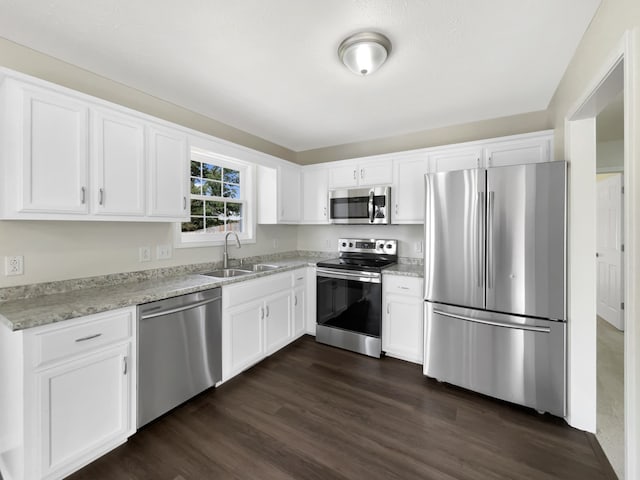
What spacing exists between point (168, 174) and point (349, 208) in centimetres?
201

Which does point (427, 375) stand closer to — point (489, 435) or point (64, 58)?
point (489, 435)

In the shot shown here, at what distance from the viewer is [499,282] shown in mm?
2207

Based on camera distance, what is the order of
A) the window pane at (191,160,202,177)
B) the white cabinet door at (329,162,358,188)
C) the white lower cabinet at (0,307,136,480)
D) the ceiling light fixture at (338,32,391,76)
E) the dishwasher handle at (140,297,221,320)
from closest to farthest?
the white lower cabinet at (0,307,136,480) → the ceiling light fixture at (338,32,391,76) → the dishwasher handle at (140,297,221,320) → the window pane at (191,160,202,177) → the white cabinet door at (329,162,358,188)

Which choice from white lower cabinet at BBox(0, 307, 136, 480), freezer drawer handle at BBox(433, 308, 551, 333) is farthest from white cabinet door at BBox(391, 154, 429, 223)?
white lower cabinet at BBox(0, 307, 136, 480)

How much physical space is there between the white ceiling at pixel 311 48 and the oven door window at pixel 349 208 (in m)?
1.03

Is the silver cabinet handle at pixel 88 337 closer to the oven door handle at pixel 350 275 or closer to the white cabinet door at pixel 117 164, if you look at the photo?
the white cabinet door at pixel 117 164

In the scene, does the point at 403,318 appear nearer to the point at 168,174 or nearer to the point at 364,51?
the point at 364,51

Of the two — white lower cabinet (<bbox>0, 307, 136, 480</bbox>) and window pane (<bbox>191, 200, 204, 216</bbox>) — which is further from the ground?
window pane (<bbox>191, 200, 204, 216</bbox>)

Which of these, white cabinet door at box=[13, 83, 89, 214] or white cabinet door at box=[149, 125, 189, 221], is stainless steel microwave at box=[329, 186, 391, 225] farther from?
white cabinet door at box=[13, 83, 89, 214]

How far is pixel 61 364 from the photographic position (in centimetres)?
152

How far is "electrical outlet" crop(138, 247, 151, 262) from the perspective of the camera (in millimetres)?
2442

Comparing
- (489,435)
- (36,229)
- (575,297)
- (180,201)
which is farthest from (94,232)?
(575,297)

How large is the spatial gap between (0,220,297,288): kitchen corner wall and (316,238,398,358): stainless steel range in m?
1.51

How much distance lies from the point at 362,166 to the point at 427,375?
2.37 meters
